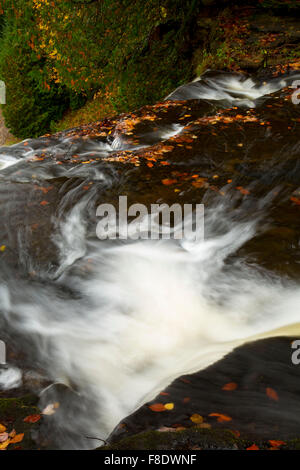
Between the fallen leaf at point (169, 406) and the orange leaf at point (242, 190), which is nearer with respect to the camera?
the fallen leaf at point (169, 406)

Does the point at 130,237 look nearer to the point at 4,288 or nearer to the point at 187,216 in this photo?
the point at 187,216

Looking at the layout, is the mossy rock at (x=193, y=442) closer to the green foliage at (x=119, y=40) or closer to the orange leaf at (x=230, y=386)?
the orange leaf at (x=230, y=386)

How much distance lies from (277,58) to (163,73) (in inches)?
92.5

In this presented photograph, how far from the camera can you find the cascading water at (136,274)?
116 inches

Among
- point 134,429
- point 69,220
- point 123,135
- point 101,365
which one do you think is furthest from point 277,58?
point 134,429

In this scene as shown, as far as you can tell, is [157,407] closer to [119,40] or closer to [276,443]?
[276,443]

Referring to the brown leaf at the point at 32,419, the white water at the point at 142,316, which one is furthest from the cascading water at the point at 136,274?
the brown leaf at the point at 32,419

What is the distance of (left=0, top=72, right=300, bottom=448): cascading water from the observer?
2.96m

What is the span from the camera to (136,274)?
148 inches

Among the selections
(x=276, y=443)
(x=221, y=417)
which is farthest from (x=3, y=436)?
(x=276, y=443)

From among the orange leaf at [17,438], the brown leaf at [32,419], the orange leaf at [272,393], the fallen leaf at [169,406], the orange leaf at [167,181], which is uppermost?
the orange leaf at [167,181]

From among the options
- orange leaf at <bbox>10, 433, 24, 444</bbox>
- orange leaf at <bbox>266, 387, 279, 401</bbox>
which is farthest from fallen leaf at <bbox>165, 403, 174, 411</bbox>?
orange leaf at <bbox>10, 433, 24, 444</bbox>

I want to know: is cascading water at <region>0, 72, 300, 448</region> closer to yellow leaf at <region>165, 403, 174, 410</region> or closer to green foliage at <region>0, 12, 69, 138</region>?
yellow leaf at <region>165, 403, 174, 410</region>

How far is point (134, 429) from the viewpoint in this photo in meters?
2.31
